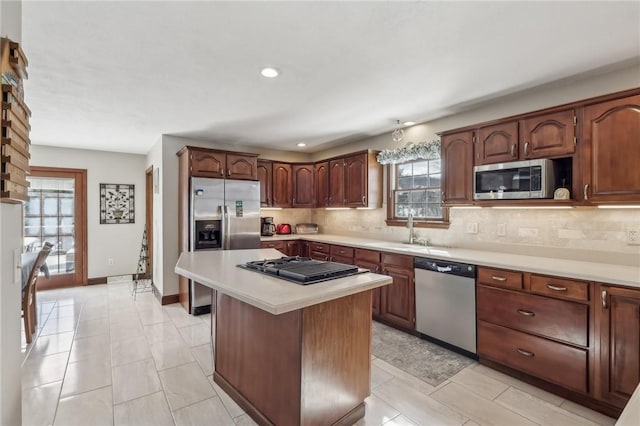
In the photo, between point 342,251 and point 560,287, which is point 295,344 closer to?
point 560,287

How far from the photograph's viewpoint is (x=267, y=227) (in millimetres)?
5309

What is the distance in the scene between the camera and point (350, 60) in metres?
2.30

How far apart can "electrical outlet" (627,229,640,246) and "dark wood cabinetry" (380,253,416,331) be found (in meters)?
1.71

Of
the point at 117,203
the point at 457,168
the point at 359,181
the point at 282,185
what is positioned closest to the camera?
the point at 457,168

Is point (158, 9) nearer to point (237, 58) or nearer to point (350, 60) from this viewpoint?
point (237, 58)

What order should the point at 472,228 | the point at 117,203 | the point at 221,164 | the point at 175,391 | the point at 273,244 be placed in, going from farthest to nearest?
the point at 117,203, the point at 273,244, the point at 221,164, the point at 472,228, the point at 175,391

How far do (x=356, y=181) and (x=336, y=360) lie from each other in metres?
3.02

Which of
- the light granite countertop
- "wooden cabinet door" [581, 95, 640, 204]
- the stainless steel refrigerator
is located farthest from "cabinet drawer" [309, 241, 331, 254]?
"wooden cabinet door" [581, 95, 640, 204]

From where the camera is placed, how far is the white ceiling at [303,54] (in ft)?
5.75

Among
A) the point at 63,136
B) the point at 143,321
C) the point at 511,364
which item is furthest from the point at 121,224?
the point at 511,364

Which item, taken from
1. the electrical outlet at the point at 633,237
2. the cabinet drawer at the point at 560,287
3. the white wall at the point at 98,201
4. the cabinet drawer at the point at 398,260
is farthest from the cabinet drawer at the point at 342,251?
the white wall at the point at 98,201

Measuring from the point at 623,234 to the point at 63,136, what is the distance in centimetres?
663

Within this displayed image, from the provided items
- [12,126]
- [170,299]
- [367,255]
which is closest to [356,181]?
[367,255]

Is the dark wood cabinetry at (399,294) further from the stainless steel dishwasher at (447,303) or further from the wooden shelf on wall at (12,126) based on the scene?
the wooden shelf on wall at (12,126)
